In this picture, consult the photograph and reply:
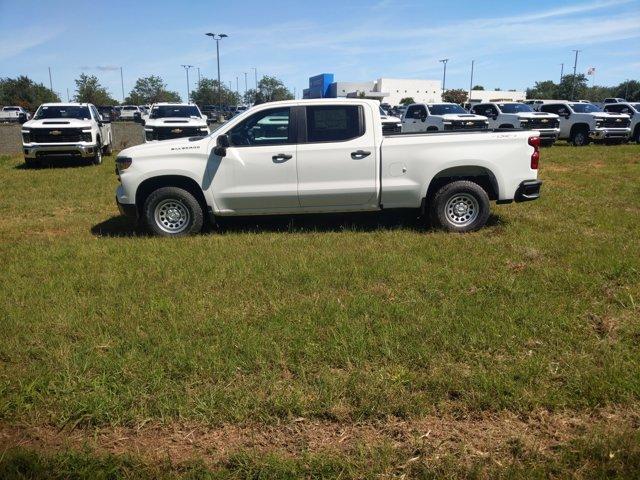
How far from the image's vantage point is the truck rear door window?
7125 mm

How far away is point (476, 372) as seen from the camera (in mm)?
3559

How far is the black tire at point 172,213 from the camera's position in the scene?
7176mm

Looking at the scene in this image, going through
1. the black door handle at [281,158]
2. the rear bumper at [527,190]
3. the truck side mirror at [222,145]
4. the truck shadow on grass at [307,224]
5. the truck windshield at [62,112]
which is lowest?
the truck shadow on grass at [307,224]

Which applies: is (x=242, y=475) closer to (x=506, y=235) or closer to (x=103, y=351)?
(x=103, y=351)

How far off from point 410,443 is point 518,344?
1418 millimetres

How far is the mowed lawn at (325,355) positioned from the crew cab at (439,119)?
13.8 metres

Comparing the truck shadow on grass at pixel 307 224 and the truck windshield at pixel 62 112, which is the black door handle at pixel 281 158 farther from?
the truck windshield at pixel 62 112

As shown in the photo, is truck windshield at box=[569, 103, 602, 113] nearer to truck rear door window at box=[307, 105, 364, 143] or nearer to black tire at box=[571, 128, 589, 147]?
black tire at box=[571, 128, 589, 147]

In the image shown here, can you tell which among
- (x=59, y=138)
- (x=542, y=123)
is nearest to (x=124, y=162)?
(x=59, y=138)

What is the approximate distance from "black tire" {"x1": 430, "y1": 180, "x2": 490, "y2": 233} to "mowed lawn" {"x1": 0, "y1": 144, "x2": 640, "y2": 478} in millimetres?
487

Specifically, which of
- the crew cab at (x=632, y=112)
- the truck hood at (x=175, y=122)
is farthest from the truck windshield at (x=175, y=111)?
the crew cab at (x=632, y=112)

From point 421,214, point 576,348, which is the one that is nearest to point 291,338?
point 576,348

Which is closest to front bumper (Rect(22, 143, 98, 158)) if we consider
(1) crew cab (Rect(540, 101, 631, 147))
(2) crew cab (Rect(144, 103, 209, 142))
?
(2) crew cab (Rect(144, 103, 209, 142))

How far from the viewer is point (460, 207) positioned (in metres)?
7.36
